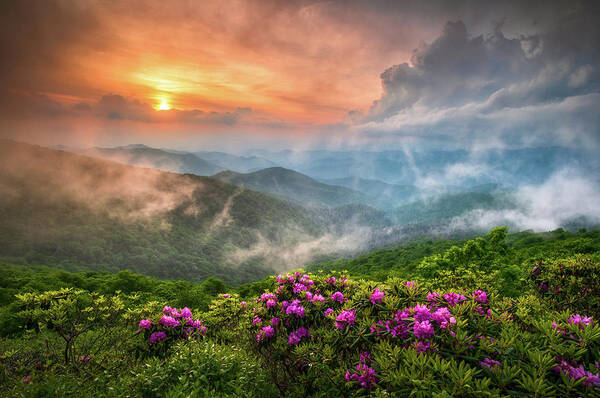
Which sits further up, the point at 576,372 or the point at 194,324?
the point at 576,372

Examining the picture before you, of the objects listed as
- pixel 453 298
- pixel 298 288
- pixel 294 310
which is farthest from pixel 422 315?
pixel 298 288

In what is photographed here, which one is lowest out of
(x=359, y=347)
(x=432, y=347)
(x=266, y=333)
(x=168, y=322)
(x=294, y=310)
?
(x=168, y=322)

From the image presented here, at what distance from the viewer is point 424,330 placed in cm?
359

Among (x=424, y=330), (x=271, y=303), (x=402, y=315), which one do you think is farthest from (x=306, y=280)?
(x=424, y=330)

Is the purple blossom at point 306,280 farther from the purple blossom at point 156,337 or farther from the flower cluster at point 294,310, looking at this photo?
the purple blossom at point 156,337

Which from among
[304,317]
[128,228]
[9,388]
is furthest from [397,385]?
[128,228]

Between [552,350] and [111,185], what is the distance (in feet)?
774

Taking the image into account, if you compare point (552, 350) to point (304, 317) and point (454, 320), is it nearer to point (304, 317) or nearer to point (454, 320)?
point (454, 320)

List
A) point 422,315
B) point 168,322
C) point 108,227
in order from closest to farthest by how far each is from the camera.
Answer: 1. point 422,315
2. point 168,322
3. point 108,227

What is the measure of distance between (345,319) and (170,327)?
15.9 ft

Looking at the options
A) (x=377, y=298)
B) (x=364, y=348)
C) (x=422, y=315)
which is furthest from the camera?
(x=377, y=298)

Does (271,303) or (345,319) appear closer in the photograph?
(345,319)

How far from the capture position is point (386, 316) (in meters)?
4.36

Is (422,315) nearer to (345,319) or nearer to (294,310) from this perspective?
(345,319)
